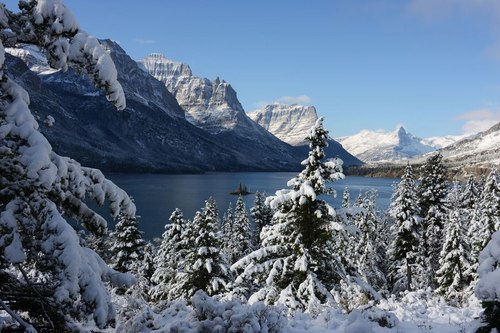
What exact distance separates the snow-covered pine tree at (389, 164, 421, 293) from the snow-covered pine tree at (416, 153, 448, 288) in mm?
1211

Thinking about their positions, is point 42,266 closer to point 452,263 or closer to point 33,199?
point 33,199

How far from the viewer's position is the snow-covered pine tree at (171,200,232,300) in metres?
21.4

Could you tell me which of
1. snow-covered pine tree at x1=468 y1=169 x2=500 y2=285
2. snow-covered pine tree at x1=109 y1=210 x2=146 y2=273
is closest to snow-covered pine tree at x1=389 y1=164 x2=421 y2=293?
snow-covered pine tree at x1=468 y1=169 x2=500 y2=285

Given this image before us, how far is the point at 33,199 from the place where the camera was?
4082 millimetres

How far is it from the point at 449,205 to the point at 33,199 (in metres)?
39.0

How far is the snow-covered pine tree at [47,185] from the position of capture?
150 inches

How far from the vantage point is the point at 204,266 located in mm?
21641

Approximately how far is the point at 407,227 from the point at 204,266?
18791mm

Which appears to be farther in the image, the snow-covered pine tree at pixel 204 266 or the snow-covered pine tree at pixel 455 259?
the snow-covered pine tree at pixel 455 259

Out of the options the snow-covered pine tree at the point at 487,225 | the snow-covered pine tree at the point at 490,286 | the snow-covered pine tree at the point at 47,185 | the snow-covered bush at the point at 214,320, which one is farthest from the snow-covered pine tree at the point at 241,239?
the snow-covered pine tree at the point at 490,286

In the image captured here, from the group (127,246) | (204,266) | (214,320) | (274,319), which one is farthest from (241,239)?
(214,320)

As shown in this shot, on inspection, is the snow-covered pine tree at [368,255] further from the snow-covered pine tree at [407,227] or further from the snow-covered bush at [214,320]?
the snow-covered bush at [214,320]

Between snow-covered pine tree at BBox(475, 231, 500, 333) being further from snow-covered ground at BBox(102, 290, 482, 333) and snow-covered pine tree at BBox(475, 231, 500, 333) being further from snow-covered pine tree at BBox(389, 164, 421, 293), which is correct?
snow-covered pine tree at BBox(389, 164, 421, 293)

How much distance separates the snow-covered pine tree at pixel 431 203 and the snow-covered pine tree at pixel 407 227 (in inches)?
47.7
